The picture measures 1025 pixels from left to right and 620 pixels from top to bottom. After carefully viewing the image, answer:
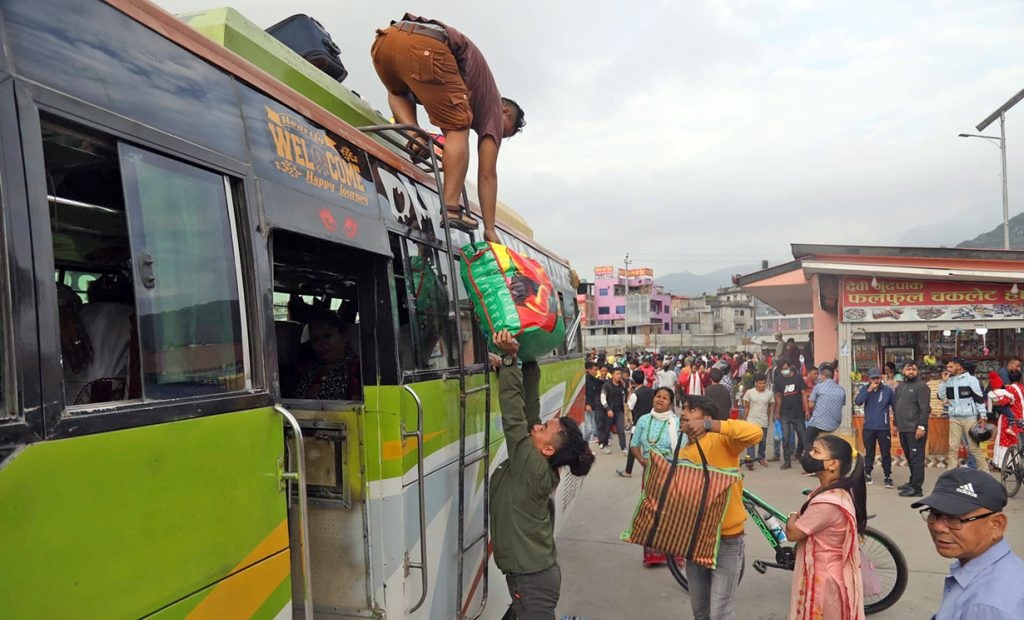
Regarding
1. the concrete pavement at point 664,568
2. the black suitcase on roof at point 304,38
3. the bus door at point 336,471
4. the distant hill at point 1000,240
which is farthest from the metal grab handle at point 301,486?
the distant hill at point 1000,240

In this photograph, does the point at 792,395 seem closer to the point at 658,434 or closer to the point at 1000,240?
the point at 658,434

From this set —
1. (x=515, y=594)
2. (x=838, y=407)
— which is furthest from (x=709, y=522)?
(x=838, y=407)

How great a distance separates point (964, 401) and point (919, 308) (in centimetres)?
355

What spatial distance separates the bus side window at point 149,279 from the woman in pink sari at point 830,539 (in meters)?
3.15

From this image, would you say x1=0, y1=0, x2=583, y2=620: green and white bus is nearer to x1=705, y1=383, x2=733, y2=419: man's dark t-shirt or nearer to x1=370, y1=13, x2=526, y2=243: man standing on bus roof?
x1=370, y1=13, x2=526, y2=243: man standing on bus roof

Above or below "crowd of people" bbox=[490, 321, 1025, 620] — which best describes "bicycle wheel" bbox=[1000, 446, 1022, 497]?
below

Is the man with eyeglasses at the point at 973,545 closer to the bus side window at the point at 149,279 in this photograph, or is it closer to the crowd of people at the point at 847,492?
the crowd of people at the point at 847,492

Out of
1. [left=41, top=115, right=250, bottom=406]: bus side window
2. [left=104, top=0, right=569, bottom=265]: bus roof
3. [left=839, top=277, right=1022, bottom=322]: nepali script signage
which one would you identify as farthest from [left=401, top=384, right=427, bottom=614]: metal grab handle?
[left=839, top=277, right=1022, bottom=322]: nepali script signage

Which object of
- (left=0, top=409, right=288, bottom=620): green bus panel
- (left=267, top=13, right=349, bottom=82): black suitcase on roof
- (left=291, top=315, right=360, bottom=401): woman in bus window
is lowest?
(left=0, top=409, right=288, bottom=620): green bus panel

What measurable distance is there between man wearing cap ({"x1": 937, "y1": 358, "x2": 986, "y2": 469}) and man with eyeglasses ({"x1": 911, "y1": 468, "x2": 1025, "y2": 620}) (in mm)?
8412

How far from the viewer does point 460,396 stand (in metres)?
3.57

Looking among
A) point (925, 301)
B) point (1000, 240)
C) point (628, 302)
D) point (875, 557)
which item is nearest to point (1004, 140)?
point (925, 301)

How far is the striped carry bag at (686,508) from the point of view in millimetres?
4223

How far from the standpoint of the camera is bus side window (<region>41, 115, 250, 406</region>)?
190 centimetres
